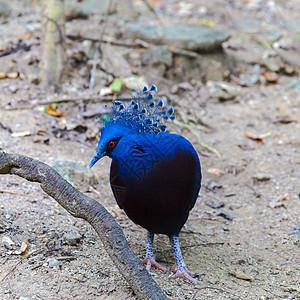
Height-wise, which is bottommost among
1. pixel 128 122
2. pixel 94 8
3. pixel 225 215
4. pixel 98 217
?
pixel 225 215

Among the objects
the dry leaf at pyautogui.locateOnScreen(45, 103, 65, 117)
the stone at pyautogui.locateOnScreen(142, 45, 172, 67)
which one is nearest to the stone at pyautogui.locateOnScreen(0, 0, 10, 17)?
the stone at pyautogui.locateOnScreen(142, 45, 172, 67)

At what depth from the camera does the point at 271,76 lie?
22.7 feet

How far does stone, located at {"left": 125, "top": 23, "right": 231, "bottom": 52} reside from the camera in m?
6.73

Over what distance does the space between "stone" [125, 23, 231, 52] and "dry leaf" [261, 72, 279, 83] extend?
2.98 ft

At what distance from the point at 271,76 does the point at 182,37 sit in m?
1.62

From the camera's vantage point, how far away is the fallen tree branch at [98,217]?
88.1 inches

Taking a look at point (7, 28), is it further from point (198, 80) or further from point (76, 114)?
point (198, 80)

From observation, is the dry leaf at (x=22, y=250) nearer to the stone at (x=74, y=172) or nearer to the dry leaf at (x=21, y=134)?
the stone at (x=74, y=172)

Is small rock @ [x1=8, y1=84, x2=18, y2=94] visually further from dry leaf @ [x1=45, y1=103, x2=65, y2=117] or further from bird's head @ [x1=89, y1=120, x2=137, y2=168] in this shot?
bird's head @ [x1=89, y1=120, x2=137, y2=168]

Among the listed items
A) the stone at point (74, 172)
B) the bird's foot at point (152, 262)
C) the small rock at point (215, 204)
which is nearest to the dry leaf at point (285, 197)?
the small rock at point (215, 204)

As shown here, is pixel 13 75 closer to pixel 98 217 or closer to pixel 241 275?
pixel 98 217

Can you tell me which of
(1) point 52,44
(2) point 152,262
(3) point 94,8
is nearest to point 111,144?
(2) point 152,262

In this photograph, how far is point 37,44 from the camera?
238 inches

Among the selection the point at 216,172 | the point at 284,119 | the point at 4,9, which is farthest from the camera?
the point at 4,9
